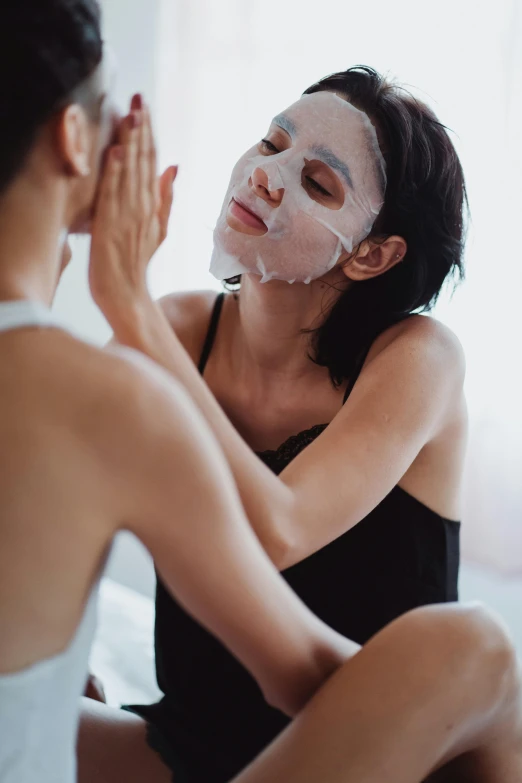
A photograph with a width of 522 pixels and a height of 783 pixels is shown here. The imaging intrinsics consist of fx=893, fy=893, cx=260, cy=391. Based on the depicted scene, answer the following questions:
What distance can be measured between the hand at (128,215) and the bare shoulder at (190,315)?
0.46 m

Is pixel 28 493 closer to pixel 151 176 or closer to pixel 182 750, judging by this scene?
pixel 151 176

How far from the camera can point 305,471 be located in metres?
0.87

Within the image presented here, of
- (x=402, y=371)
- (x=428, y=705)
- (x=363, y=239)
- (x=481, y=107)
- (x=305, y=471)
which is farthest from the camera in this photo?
(x=481, y=107)

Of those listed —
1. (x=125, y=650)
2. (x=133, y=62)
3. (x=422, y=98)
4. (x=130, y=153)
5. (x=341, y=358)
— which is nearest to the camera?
(x=130, y=153)

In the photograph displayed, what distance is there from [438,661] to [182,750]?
40cm

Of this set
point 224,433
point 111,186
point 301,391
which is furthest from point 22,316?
point 301,391

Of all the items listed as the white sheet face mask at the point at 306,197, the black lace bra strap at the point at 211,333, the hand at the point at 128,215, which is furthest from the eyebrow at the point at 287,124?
the hand at the point at 128,215

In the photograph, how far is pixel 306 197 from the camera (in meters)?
1.07

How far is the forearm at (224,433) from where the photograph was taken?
2.39 feet

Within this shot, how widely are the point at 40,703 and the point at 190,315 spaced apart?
727 millimetres

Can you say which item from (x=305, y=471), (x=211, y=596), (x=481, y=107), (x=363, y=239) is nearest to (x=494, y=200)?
(x=481, y=107)

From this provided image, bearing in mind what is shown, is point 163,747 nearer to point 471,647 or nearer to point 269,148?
point 471,647

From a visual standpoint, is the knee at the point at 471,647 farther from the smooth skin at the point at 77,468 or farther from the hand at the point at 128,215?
the hand at the point at 128,215

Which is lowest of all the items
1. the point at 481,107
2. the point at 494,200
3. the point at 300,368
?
the point at 300,368
